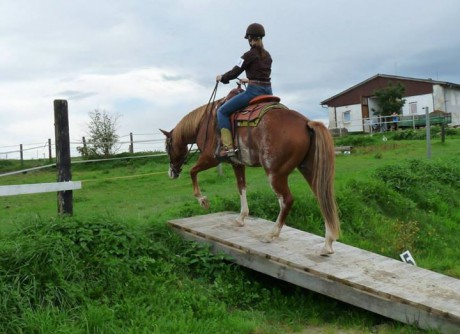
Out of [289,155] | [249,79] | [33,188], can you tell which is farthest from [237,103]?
[33,188]

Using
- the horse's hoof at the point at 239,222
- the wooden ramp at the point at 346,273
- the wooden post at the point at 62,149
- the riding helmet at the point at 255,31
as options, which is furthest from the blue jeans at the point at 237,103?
the wooden post at the point at 62,149

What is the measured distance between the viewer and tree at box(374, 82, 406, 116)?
126 feet

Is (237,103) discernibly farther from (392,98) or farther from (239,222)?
(392,98)

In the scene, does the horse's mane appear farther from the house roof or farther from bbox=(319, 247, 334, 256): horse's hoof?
the house roof

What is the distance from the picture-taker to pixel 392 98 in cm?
3881

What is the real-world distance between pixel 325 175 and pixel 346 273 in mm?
1124

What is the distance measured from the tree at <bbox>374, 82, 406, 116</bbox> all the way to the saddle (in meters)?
34.5

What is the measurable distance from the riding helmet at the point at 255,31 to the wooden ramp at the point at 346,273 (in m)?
2.60

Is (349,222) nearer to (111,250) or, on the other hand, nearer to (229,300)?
(229,300)

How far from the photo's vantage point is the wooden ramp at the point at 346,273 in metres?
4.66

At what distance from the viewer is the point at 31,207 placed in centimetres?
1110

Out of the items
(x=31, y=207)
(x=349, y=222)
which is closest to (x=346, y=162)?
(x=349, y=222)

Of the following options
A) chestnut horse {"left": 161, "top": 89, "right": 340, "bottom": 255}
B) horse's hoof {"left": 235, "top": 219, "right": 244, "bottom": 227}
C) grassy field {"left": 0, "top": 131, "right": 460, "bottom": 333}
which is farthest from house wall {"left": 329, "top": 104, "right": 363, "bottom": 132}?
chestnut horse {"left": 161, "top": 89, "right": 340, "bottom": 255}

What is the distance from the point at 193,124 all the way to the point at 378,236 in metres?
3.89
